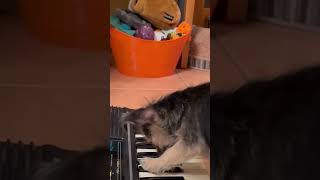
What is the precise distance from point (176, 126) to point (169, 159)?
0.08 meters

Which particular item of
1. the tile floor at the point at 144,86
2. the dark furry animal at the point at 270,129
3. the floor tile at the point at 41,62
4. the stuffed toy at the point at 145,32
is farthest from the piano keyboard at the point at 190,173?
the stuffed toy at the point at 145,32

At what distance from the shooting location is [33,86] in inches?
21.7

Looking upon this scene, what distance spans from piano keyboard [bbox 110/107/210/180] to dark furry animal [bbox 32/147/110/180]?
15.5 inches

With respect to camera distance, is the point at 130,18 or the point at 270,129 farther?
the point at 130,18

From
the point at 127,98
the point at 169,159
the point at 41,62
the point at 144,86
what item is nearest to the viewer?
the point at 41,62

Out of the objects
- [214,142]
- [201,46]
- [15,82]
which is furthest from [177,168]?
[201,46]

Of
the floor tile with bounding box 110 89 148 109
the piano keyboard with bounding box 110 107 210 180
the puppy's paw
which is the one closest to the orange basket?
the floor tile with bounding box 110 89 148 109

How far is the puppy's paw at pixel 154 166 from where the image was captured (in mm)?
1053

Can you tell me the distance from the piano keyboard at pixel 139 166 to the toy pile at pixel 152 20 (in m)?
0.50

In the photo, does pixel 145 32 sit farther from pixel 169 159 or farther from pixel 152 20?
pixel 169 159

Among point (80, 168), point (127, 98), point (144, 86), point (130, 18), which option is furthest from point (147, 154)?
point (130, 18)

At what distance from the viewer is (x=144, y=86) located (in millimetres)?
1551

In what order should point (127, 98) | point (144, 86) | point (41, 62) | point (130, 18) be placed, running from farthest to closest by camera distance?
point (130, 18) < point (144, 86) < point (127, 98) < point (41, 62)

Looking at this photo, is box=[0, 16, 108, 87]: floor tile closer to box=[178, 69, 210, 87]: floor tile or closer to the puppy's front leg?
the puppy's front leg
